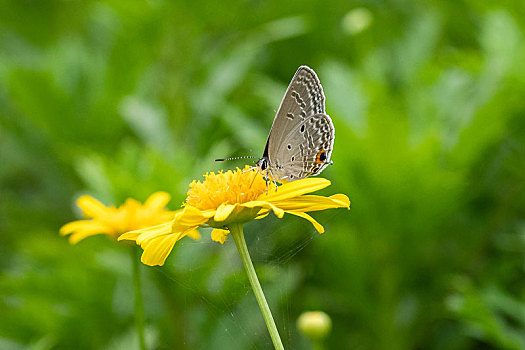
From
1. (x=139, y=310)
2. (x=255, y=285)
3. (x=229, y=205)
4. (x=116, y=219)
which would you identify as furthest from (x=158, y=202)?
(x=255, y=285)

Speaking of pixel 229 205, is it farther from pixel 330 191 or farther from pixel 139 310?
pixel 330 191

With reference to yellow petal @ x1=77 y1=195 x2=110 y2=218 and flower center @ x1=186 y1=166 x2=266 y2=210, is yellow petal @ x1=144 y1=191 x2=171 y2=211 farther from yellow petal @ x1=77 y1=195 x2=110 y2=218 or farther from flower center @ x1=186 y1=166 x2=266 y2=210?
flower center @ x1=186 y1=166 x2=266 y2=210

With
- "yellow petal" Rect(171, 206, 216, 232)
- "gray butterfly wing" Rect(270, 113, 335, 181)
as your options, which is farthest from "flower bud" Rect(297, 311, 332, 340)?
"yellow petal" Rect(171, 206, 216, 232)

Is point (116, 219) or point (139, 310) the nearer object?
point (139, 310)

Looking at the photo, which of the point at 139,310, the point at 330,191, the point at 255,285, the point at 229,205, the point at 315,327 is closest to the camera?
the point at 255,285

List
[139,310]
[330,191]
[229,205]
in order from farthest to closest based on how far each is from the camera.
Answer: [330,191] < [139,310] < [229,205]

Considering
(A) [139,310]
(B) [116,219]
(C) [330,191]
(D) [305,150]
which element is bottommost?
(A) [139,310]

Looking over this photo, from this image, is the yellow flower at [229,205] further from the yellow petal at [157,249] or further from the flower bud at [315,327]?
the flower bud at [315,327]
